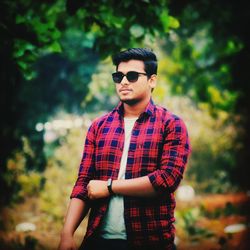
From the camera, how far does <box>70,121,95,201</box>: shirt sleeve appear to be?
2363 millimetres

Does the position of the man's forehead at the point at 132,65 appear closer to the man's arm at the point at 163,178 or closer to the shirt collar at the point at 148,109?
the shirt collar at the point at 148,109

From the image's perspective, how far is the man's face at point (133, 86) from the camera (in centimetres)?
251

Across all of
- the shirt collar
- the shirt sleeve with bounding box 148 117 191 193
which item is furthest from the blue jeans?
the shirt collar

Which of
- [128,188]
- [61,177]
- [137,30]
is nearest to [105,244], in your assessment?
[128,188]

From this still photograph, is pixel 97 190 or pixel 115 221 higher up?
pixel 97 190

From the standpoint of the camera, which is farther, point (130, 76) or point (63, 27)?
point (63, 27)

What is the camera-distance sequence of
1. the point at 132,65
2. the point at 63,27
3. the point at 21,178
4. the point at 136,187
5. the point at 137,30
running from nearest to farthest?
1. the point at 136,187
2. the point at 132,65
3. the point at 137,30
4. the point at 63,27
5. the point at 21,178

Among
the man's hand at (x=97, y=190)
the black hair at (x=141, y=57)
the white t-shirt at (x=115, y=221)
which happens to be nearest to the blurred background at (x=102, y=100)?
the black hair at (x=141, y=57)

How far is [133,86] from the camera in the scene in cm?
251

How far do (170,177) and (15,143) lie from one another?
8.29 meters

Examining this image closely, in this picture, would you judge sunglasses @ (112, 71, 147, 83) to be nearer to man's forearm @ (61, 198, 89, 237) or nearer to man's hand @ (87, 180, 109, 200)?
man's hand @ (87, 180, 109, 200)

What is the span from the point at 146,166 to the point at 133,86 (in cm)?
58

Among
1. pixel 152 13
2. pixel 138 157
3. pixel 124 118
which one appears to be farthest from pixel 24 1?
pixel 138 157

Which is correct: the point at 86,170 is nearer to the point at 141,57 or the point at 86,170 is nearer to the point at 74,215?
the point at 74,215
